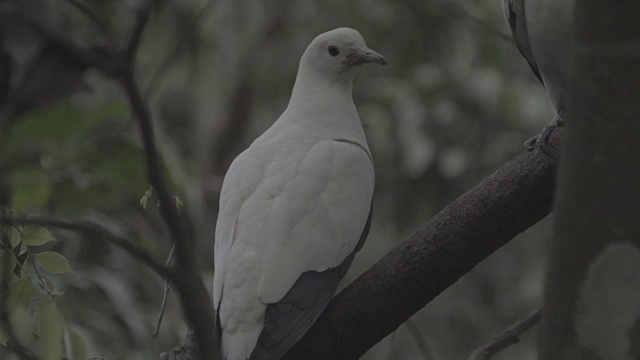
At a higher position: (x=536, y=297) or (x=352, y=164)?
(x=352, y=164)

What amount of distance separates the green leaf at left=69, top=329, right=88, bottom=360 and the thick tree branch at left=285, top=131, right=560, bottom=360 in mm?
634

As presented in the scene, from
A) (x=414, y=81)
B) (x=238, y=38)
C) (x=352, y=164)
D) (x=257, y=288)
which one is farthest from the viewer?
(x=238, y=38)

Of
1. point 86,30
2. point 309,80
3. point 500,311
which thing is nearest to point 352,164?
point 309,80

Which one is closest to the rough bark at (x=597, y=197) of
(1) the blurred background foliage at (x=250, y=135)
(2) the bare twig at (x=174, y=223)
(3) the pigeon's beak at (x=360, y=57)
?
(2) the bare twig at (x=174, y=223)

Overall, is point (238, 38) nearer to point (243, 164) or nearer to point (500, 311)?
point (500, 311)

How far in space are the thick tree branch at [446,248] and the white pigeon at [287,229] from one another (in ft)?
0.46

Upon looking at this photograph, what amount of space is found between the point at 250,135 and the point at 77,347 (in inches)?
241

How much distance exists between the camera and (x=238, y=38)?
23.3 ft

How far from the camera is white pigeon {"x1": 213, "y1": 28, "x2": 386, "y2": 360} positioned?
280 cm

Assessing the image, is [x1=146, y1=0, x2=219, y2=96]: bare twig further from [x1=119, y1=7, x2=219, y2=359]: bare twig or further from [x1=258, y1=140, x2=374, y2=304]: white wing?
[x1=258, y1=140, x2=374, y2=304]: white wing

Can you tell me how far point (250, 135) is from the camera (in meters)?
8.59

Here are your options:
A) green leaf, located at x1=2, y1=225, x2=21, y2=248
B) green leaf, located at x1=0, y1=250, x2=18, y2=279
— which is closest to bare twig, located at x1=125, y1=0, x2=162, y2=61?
green leaf, located at x1=0, y1=250, x2=18, y2=279

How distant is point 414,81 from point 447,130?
2.07ft

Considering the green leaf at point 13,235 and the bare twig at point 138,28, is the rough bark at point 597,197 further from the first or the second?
the green leaf at point 13,235
